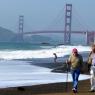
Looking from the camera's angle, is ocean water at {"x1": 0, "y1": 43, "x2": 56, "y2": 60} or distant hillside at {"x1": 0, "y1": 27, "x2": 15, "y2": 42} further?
distant hillside at {"x1": 0, "y1": 27, "x2": 15, "y2": 42}

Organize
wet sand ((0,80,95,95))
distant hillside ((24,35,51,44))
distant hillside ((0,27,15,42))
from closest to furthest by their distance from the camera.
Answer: wet sand ((0,80,95,95)) → distant hillside ((0,27,15,42)) → distant hillside ((24,35,51,44))

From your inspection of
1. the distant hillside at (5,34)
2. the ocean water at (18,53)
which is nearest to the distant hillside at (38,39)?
the distant hillside at (5,34)

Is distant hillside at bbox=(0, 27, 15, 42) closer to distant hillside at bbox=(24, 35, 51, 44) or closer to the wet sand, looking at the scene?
distant hillside at bbox=(24, 35, 51, 44)

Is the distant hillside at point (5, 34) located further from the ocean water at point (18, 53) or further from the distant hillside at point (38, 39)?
the ocean water at point (18, 53)

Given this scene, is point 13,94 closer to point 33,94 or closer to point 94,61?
point 33,94

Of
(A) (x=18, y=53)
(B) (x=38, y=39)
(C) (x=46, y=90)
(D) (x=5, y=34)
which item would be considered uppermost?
(C) (x=46, y=90)

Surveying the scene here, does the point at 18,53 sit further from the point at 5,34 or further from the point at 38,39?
the point at 38,39

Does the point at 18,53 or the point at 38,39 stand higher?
the point at 18,53

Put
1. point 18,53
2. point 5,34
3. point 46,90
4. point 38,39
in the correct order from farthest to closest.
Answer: point 38,39
point 5,34
point 18,53
point 46,90

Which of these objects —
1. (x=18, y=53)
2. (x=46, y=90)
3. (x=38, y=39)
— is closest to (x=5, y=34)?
(x=38, y=39)

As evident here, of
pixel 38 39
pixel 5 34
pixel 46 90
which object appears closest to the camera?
pixel 46 90

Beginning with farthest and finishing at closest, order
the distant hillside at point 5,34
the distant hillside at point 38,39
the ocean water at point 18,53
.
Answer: the distant hillside at point 38,39, the distant hillside at point 5,34, the ocean water at point 18,53

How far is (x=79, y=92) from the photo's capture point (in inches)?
493

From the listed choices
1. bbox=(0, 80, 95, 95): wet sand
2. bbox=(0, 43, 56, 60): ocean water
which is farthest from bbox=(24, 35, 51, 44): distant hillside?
bbox=(0, 80, 95, 95): wet sand
